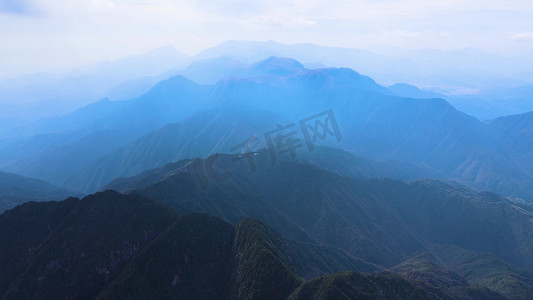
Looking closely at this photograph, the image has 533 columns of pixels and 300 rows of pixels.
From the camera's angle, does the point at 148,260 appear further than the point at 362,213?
No

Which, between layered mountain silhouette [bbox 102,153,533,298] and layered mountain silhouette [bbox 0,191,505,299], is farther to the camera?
layered mountain silhouette [bbox 102,153,533,298]

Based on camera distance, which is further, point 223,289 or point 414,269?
point 414,269

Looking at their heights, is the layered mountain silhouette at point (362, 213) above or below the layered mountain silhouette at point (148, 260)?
below

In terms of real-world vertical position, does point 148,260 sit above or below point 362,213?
above

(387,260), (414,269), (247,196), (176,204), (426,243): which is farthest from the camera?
(426,243)

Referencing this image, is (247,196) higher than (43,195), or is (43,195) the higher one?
(247,196)

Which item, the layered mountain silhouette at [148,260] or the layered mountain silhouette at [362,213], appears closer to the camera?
the layered mountain silhouette at [148,260]

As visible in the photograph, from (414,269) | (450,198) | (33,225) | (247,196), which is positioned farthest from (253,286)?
(450,198)

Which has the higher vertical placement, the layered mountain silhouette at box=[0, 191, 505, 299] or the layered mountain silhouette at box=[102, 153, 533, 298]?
the layered mountain silhouette at box=[0, 191, 505, 299]

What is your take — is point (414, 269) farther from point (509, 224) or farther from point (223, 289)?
point (509, 224)

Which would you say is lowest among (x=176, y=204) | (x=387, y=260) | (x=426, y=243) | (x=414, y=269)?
(x=426, y=243)

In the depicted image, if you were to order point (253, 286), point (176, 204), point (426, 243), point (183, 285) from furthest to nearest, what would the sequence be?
point (426, 243), point (176, 204), point (183, 285), point (253, 286)
